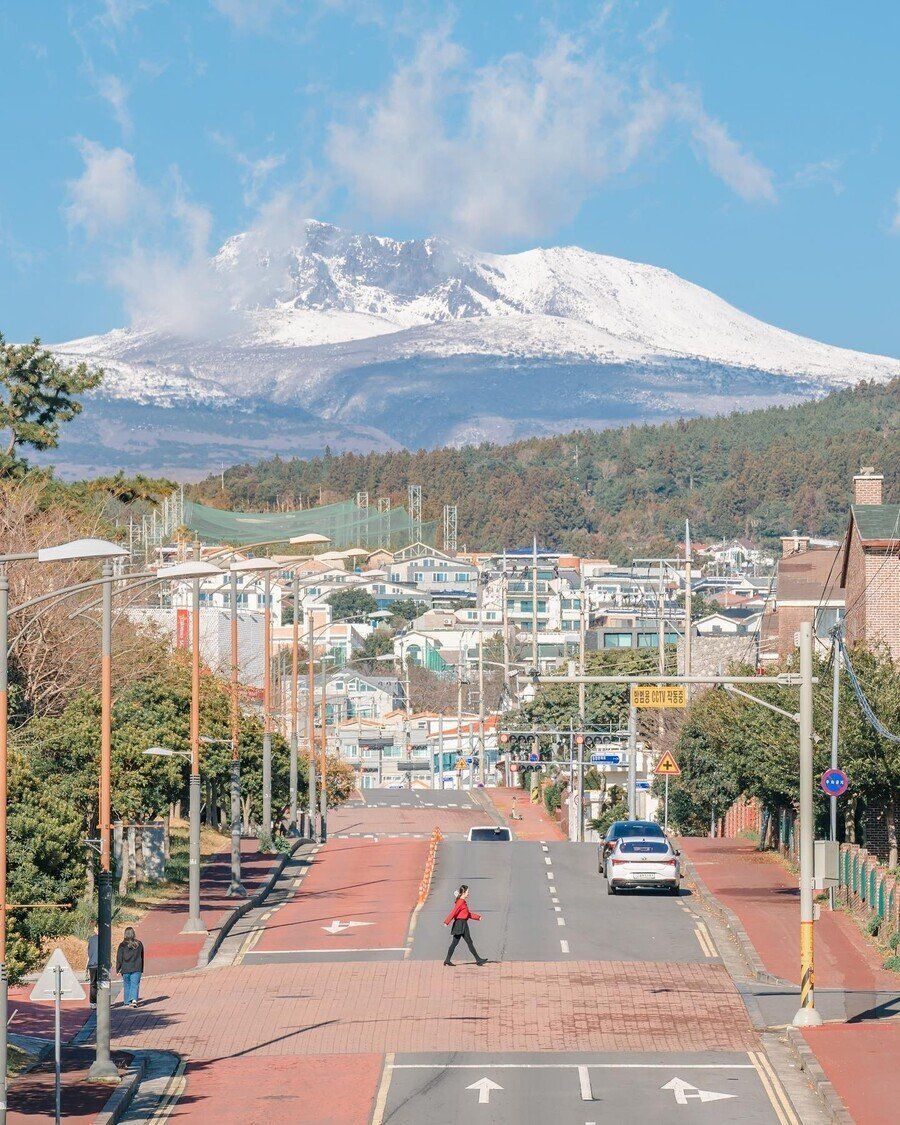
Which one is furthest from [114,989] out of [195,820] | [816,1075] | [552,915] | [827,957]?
[816,1075]

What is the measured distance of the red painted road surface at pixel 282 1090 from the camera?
24578mm

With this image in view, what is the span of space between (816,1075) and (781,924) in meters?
16.0

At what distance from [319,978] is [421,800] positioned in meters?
79.6

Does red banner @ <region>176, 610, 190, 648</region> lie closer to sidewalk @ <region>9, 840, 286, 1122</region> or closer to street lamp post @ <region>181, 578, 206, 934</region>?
sidewalk @ <region>9, 840, 286, 1122</region>

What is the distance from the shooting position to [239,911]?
4469 cm

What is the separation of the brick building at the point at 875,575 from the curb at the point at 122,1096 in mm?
36259

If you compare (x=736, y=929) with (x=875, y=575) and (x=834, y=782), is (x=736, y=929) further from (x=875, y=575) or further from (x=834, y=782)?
(x=875, y=575)

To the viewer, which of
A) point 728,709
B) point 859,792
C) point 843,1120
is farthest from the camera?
point 728,709

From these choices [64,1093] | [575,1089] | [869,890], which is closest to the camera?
[64,1093]

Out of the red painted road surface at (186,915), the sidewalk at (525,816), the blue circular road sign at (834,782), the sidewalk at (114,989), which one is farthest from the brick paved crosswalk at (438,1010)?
the sidewalk at (525,816)

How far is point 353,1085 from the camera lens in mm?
26266

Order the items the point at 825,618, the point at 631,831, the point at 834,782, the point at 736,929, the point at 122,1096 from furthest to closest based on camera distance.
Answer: the point at 825,618 → the point at 631,831 → the point at 736,929 → the point at 834,782 → the point at 122,1096

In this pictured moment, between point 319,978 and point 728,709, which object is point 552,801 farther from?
point 319,978

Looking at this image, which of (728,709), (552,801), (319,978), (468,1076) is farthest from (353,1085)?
(552,801)
